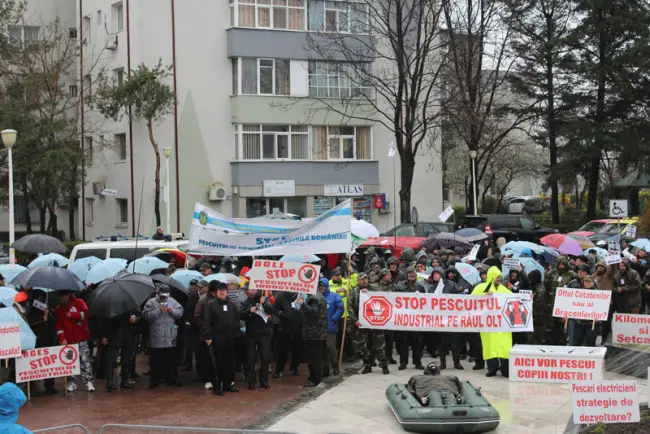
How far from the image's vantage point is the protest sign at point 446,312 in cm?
1702

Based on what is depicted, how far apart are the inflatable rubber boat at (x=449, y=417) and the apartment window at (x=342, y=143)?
32956 mm

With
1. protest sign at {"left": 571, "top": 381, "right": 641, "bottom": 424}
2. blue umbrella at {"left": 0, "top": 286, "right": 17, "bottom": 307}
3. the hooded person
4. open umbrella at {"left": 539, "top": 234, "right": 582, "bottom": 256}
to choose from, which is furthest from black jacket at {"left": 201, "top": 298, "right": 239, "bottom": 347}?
open umbrella at {"left": 539, "top": 234, "right": 582, "bottom": 256}

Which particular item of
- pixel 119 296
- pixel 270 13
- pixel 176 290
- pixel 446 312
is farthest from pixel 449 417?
pixel 270 13

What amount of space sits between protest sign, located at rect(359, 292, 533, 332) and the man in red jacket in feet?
15.7

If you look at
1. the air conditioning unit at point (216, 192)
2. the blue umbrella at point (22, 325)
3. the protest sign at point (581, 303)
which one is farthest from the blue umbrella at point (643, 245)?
the air conditioning unit at point (216, 192)

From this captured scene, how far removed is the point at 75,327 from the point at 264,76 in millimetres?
30233

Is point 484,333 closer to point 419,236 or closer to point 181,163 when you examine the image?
point 419,236

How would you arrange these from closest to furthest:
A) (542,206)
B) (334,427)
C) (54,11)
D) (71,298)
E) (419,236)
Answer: (334,427) < (71,298) < (419,236) < (54,11) < (542,206)

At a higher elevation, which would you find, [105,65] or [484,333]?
[105,65]

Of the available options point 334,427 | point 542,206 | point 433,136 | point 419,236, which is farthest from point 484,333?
point 542,206

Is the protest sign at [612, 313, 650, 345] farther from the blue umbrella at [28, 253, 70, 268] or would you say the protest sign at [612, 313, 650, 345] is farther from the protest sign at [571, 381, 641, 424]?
the blue umbrella at [28, 253, 70, 268]

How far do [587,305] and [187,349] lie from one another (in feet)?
23.6

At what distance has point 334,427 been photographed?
13562 mm

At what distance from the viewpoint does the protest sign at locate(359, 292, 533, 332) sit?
55.8ft
